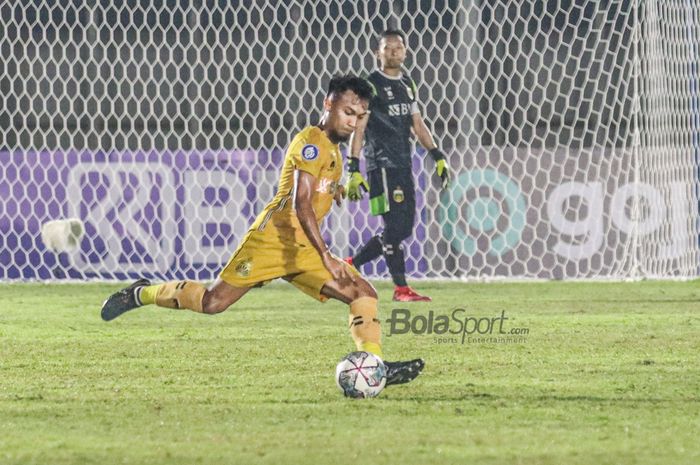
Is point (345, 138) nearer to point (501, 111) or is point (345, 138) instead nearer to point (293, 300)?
point (293, 300)

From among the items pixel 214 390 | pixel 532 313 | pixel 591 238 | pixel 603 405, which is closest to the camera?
pixel 603 405

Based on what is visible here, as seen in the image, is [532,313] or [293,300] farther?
[293,300]

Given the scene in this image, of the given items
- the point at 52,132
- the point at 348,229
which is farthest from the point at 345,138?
the point at 52,132

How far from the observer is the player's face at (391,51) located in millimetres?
9500

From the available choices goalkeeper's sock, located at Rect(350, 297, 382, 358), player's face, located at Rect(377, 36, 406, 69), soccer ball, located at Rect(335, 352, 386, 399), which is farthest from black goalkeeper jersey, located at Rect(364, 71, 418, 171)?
soccer ball, located at Rect(335, 352, 386, 399)

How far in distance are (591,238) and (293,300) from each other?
2.67 meters

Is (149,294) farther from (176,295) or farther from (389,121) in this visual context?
(389,121)

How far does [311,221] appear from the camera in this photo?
5.52 metres

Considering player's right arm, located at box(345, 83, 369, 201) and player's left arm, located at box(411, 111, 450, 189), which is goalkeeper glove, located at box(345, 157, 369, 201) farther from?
player's left arm, located at box(411, 111, 450, 189)

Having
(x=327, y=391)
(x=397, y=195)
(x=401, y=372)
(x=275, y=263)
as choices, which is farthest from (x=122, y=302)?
(x=397, y=195)

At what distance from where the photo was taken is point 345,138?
5727 mm

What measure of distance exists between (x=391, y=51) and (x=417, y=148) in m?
2.59

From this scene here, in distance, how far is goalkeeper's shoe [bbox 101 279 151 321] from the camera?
658 centimetres

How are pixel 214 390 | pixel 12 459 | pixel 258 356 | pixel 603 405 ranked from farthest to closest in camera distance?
1. pixel 258 356
2. pixel 214 390
3. pixel 603 405
4. pixel 12 459
